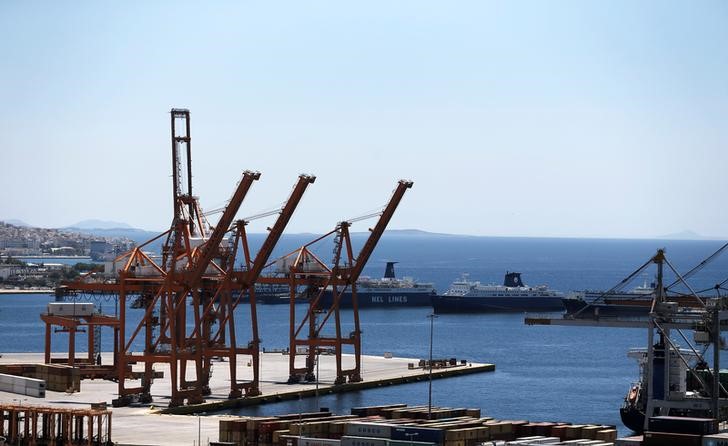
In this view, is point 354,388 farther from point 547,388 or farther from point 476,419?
point 476,419

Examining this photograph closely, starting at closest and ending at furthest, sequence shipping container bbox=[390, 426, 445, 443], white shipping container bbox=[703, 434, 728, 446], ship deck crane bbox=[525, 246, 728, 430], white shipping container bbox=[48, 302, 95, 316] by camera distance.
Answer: white shipping container bbox=[703, 434, 728, 446] < shipping container bbox=[390, 426, 445, 443] < ship deck crane bbox=[525, 246, 728, 430] < white shipping container bbox=[48, 302, 95, 316]

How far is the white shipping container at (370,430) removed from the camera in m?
55.1

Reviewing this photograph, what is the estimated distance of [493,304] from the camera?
594 feet

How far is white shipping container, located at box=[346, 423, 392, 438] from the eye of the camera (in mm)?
55094

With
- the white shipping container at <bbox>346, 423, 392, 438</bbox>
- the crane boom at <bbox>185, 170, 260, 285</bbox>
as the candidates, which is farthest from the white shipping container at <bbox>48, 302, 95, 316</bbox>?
the white shipping container at <bbox>346, 423, 392, 438</bbox>

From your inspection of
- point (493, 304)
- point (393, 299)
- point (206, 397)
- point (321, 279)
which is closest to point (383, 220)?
point (321, 279)

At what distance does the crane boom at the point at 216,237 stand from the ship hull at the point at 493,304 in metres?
101

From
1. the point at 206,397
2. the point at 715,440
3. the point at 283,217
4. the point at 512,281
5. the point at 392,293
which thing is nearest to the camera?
the point at 715,440

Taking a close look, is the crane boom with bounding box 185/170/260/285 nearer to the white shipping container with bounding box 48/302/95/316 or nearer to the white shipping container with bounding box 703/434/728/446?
the white shipping container with bounding box 48/302/95/316

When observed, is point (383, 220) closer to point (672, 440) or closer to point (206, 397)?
Answer: point (206, 397)

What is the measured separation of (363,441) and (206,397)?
91.4 feet

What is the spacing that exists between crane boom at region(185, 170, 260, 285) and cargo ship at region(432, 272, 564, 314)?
10133 centimetres

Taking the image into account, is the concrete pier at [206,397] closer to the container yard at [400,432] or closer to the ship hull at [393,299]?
the container yard at [400,432]

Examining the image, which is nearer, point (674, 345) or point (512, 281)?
point (674, 345)
